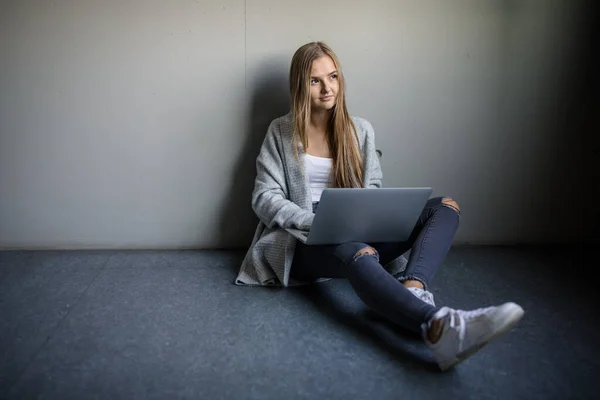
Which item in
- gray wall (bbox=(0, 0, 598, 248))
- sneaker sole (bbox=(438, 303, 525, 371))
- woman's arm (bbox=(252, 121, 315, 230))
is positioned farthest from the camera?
gray wall (bbox=(0, 0, 598, 248))

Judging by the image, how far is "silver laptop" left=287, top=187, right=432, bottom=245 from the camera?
4.39 feet

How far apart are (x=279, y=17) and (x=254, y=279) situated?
96cm

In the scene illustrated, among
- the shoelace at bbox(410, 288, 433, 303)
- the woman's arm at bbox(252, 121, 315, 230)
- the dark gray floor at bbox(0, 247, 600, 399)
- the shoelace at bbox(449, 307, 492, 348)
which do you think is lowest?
the dark gray floor at bbox(0, 247, 600, 399)

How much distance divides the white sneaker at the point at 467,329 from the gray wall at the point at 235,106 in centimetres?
101

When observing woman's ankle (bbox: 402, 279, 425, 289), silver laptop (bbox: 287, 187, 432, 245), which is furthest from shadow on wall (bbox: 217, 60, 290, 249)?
woman's ankle (bbox: 402, 279, 425, 289)

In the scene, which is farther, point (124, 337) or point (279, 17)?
point (279, 17)

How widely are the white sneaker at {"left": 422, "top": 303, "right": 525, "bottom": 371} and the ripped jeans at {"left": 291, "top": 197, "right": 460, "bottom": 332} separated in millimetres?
58

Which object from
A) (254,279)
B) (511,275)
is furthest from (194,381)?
(511,275)

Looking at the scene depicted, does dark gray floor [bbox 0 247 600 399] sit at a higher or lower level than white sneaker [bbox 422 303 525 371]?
lower

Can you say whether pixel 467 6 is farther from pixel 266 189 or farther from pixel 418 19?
pixel 266 189

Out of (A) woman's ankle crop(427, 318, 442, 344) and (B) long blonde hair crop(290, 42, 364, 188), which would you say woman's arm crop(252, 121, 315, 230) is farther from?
(A) woman's ankle crop(427, 318, 442, 344)

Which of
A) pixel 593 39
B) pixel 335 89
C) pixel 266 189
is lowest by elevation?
pixel 266 189

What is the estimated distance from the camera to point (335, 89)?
1.70 m

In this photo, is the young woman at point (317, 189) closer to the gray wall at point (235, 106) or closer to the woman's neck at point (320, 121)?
the woman's neck at point (320, 121)
